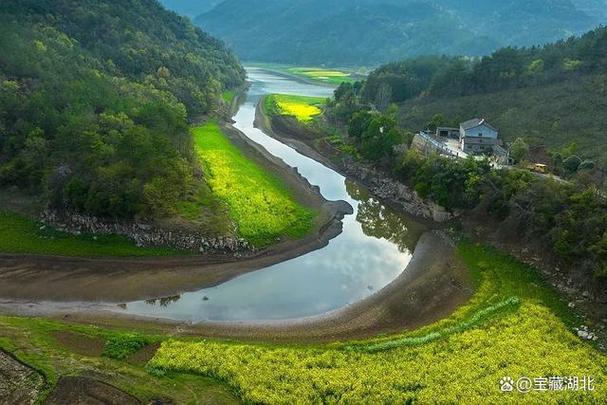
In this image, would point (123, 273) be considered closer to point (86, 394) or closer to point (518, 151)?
point (86, 394)

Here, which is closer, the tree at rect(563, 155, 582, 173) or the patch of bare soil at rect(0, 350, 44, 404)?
the patch of bare soil at rect(0, 350, 44, 404)

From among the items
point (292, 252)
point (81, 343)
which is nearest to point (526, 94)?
point (292, 252)

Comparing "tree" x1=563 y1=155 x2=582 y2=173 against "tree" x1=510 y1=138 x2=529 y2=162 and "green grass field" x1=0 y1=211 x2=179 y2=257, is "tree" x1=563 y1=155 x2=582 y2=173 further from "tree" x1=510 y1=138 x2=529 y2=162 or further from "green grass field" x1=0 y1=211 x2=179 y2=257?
"green grass field" x1=0 y1=211 x2=179 y2=257

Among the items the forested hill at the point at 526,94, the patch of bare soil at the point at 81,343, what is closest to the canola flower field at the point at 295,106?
the forested hill at the point at 526,94

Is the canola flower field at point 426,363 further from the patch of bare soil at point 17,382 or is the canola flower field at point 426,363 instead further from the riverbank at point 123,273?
the riverbank at point 123,273

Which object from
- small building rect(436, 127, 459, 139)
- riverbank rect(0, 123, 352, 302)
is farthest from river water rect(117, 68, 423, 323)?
small building rect(436, 127, 459, 139)

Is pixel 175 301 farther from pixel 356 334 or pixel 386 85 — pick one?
pixel 386 85

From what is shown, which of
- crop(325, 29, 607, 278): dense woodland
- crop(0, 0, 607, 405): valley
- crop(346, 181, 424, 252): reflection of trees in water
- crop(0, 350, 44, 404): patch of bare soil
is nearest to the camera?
crop(0, 350, 44, 404): patch of bare soil
